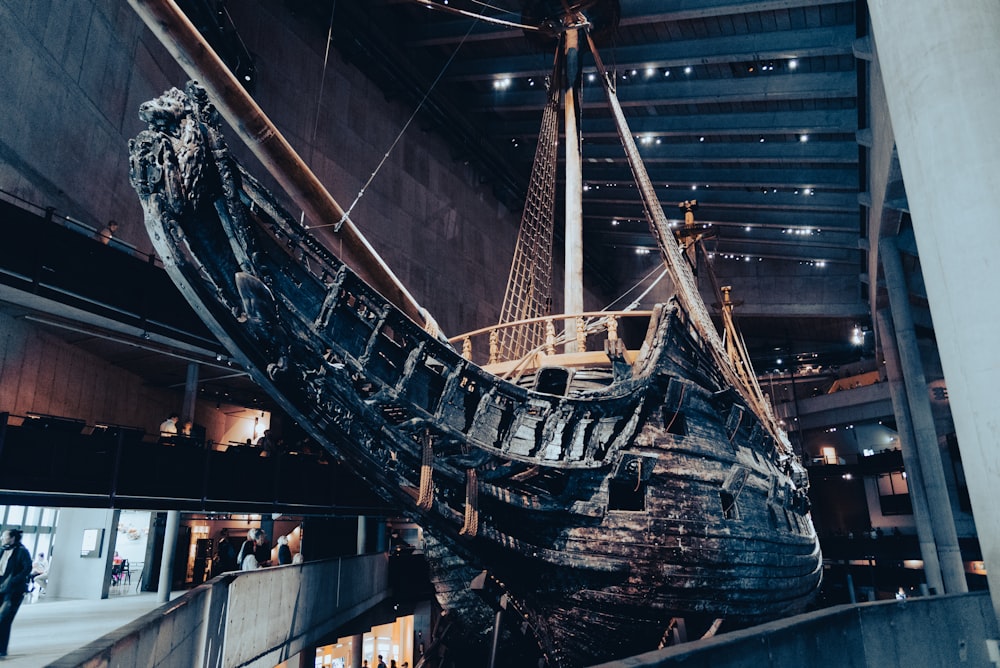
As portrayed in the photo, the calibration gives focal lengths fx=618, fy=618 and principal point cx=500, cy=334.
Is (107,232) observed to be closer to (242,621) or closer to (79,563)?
(242,621)

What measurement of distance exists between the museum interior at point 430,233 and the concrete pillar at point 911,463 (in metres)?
0.10

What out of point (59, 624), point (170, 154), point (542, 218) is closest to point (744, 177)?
point (542, 218)

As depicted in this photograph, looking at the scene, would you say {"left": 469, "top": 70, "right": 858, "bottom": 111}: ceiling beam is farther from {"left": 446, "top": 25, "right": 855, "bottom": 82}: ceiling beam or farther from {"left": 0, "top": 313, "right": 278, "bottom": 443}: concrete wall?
{"left": 0, "top": 313, "right": 278, "bottom": 443}: concrete wall

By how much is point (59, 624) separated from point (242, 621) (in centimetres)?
390

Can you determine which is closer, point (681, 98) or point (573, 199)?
point (573, 199)

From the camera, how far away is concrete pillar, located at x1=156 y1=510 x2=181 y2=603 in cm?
1008

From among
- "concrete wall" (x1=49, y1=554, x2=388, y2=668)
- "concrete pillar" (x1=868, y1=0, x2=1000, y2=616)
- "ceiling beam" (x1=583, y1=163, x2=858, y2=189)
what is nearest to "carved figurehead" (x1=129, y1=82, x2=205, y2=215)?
"concrete wall" (x1=49, y1=554, x2=388, y2=668)

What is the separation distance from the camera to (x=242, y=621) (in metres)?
5.05

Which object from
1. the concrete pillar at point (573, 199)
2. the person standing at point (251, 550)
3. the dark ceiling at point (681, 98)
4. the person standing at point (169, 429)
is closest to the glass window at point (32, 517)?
the person standing at point (169, 429)

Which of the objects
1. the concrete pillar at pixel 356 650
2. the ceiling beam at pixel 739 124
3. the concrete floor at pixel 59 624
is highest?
the ceiling beam at pixel 739 124

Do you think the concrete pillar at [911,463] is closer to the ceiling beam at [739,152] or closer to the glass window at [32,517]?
the ceiling beam at [739,152]

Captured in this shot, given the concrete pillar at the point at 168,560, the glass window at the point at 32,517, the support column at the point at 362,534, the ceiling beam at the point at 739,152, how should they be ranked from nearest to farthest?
the concrete pillar at the point at 168,560 → the glass window at the point at 32,517 → the support column at the point at 362,534 → the ceiling beam at the point at 739,152

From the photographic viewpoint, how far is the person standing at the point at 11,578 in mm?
4891

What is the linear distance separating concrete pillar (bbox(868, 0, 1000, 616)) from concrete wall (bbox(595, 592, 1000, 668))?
0.57m
